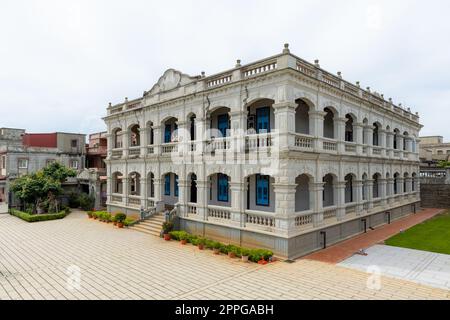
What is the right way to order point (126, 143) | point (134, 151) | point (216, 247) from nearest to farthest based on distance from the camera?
point (216, 247) → point (134, 151) → point (126, 143)

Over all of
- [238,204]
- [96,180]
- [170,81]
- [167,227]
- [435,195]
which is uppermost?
[170,81]

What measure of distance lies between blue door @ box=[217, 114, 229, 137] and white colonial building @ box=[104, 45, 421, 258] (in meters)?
0.06

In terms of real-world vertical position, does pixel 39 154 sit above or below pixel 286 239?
above

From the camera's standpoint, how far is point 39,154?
36406 millimetres

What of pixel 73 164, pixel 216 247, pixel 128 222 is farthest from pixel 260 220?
pixel 73 164

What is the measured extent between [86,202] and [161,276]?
22131 mm

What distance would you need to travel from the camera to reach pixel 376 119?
22.2 metres

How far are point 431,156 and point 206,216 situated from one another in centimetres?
4365

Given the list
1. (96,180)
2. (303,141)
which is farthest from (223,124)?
(96,180)

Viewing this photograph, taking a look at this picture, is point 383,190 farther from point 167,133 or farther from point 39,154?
point 39,154

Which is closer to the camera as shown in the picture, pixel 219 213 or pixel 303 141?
pixel 303 141

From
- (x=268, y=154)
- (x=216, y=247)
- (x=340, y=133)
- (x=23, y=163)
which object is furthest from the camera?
(x=23, y=163)

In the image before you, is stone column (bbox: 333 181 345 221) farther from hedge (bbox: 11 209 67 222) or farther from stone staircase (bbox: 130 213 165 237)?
hedge (bbox: 11 209 67 222)
